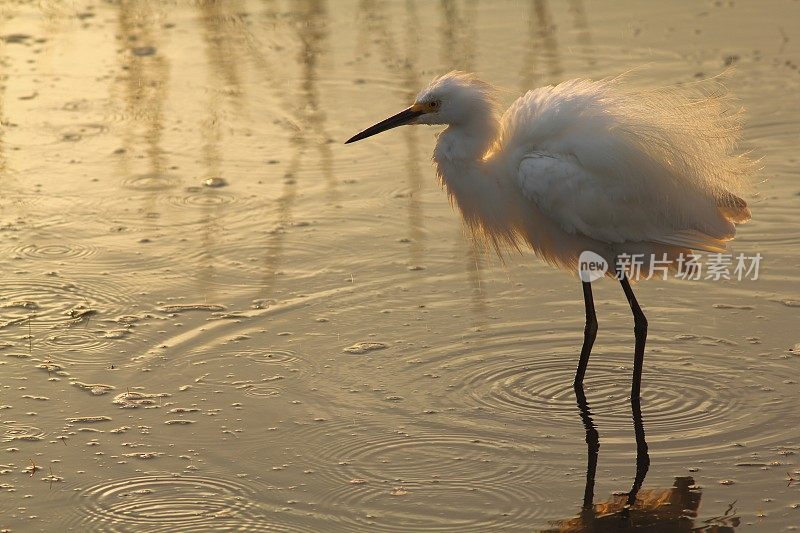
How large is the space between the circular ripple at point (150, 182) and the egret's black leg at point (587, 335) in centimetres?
315

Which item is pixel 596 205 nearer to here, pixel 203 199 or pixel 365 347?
pixel 365 347

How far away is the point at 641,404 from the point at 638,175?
3.06ft

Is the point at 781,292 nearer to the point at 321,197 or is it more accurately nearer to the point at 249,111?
the point at 321,197

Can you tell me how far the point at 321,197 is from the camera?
822 centimetres

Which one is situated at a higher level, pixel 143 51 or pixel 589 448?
pixel 143 51

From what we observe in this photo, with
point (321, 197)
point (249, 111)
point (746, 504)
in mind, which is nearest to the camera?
point (746, 504)

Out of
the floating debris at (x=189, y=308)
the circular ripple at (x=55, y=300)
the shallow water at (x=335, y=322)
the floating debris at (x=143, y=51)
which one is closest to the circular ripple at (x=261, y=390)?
the shallow water at (x=335, y=322)

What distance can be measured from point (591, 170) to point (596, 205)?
0.14m

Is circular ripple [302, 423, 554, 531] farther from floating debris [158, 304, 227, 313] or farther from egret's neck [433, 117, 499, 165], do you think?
floating debris [158, 304, 227, 313]

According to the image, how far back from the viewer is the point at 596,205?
588 centimetres

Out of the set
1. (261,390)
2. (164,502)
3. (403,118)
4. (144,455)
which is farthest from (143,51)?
(164,502)

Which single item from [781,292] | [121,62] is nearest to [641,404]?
[781,292]

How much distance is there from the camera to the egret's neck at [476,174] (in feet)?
19.9

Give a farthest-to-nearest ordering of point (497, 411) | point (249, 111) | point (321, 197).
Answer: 1. point (249, 111)
2. point (321, 197)
3. point (497, 411)
